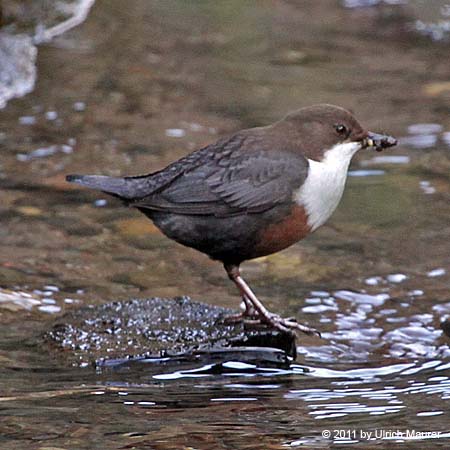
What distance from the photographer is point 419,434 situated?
279 centimetres

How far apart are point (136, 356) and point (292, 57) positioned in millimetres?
5624

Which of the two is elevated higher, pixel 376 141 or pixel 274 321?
pixel 376 141

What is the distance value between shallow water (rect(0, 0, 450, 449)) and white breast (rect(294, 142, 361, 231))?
22.6 inches

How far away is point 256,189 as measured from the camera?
4148 millimetres

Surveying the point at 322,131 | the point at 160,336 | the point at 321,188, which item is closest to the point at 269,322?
the point at 160,336

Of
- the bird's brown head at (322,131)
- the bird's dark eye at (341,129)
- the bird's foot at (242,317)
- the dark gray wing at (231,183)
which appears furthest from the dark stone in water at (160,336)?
the bird's dark eye at (341,129)

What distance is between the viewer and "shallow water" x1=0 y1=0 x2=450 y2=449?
3.10 m

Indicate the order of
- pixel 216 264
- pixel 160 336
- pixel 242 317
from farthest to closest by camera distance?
pixel 216 264
pixel 242 317
pixel 160 336

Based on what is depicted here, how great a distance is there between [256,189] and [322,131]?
1.14ft

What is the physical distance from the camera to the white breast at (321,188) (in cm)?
408

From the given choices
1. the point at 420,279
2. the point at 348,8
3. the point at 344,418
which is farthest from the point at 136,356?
the point at 348,8

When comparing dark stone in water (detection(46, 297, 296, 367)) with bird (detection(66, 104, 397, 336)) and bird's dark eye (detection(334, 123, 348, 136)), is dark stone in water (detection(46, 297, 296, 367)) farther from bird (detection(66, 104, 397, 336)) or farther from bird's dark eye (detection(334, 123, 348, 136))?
bird's dark eye (detection(334, 123, 348, 136))

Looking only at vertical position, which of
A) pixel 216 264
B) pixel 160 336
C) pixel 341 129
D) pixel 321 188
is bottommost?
pixel 216 264

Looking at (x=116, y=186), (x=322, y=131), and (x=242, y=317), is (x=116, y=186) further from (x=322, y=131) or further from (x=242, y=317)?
(x=322, y=131)
